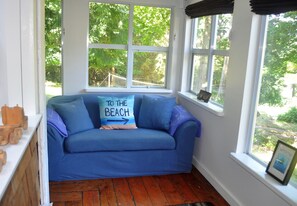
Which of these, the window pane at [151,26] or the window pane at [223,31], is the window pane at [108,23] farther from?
the window pane at [223,31]

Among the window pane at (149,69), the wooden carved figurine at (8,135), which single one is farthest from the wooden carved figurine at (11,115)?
the window pane at (149,69)

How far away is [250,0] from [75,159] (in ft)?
7.21

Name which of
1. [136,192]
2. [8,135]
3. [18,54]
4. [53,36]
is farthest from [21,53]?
[53,36]

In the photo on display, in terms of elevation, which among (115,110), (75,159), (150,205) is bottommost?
(150,205)

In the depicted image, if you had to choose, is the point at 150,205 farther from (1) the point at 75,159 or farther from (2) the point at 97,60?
(2) the point at 97,60

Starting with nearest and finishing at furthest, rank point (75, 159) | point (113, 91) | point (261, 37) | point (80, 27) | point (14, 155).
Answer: point (14, 155), point (261, 37), point (75, 159), point (80, 27), point (113, 91)

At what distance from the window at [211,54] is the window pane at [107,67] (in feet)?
3.18

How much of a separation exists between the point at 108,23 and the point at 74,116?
137 centimetres

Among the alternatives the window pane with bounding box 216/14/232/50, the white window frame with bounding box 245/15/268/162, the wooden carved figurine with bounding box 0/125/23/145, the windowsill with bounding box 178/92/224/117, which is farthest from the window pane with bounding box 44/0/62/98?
the white window frame with bounding box 245/15/268/162

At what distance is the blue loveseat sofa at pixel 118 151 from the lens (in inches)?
111

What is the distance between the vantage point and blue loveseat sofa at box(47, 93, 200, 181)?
9.23 feet

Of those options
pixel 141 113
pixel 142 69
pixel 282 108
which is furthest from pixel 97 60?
pixel 282 108

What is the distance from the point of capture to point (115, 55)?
12.3 feet

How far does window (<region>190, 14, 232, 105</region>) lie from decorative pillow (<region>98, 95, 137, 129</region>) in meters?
0.97
